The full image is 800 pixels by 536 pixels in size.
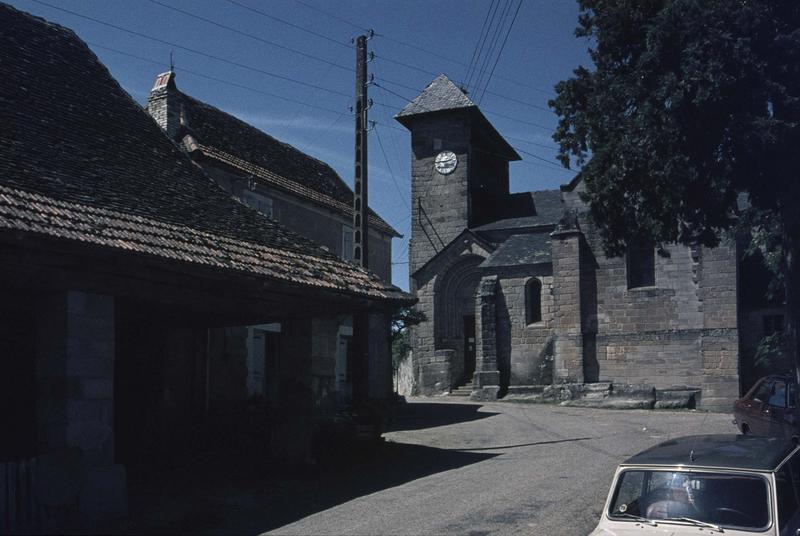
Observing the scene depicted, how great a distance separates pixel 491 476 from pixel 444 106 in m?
27.0

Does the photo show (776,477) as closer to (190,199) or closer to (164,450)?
(190,199)

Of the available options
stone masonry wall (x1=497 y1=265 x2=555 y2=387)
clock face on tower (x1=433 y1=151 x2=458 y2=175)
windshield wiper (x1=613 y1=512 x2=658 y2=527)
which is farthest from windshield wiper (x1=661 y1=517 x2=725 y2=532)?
clock face on tower (x1=433 y1=151 x2=458 y2=175)

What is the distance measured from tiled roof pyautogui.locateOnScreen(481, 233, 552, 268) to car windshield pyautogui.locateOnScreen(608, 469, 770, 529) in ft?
82.0

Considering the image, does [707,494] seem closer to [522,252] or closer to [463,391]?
[522,252]

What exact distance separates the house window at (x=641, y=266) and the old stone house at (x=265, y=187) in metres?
8.90

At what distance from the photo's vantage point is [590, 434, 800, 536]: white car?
5.83m

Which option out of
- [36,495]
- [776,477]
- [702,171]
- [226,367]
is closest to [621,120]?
[702,171]

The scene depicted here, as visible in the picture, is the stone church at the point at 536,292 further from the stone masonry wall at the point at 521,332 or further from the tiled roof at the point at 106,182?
the tiled roof at the point at 106,182

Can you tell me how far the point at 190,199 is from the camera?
12.4m

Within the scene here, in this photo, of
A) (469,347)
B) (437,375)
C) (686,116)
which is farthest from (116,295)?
(469,347)

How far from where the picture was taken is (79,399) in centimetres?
904

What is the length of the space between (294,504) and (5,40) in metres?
8.63

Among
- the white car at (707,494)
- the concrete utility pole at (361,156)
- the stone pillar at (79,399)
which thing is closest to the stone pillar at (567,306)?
the concrete utility pole at (361,156)

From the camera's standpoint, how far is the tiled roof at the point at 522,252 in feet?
104
